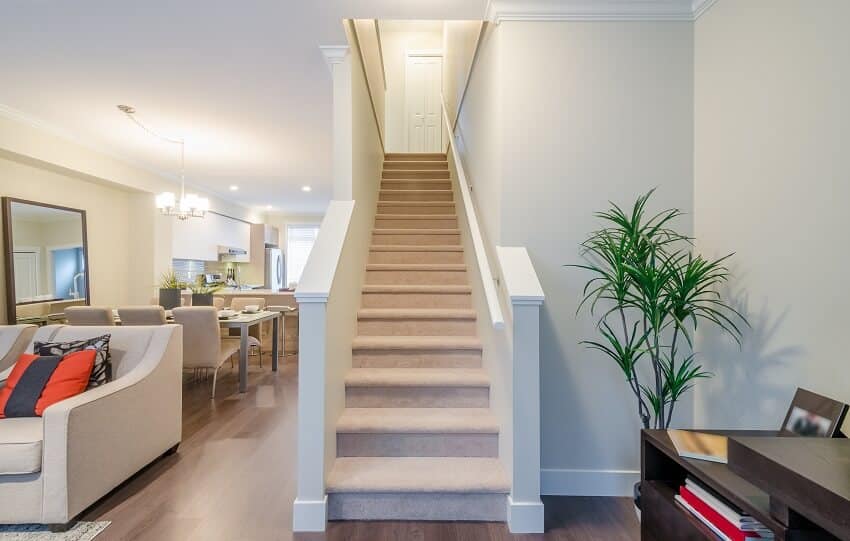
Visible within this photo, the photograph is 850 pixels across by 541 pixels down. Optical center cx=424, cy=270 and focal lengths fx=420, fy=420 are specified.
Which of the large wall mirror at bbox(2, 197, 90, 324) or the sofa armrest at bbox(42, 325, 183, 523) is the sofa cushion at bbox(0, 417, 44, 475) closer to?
the sofa armrest at bbox(42, 325, 183, 523)

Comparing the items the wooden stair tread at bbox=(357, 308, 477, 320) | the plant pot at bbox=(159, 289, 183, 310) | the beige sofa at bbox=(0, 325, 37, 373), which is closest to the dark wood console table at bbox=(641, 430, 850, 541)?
the wooden stair tread at bbox=(357, 308, 477, 320)

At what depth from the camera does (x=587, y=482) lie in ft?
7.37

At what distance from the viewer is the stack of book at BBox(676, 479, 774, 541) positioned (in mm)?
1225

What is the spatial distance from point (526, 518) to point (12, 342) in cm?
319

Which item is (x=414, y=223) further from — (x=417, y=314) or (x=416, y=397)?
(x=416, y=397)

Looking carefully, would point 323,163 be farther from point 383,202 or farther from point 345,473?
point 345,473

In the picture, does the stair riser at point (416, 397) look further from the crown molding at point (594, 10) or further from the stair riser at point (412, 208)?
the stair riser at point (412, 208)

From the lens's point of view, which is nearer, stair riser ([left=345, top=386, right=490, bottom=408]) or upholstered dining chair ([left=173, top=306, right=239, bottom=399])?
stair riser ([left=345, top=386, right=490, bottom=408])

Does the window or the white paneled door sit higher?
the white paneled door

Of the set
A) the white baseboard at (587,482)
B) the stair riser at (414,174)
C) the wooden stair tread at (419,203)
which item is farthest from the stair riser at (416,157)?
the white baseboard at (587,482)

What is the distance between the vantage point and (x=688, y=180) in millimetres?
2252

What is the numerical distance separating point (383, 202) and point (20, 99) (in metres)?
3.14

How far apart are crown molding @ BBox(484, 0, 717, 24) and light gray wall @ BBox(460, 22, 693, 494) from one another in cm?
4

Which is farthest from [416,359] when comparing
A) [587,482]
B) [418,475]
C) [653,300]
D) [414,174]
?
[414,174]
